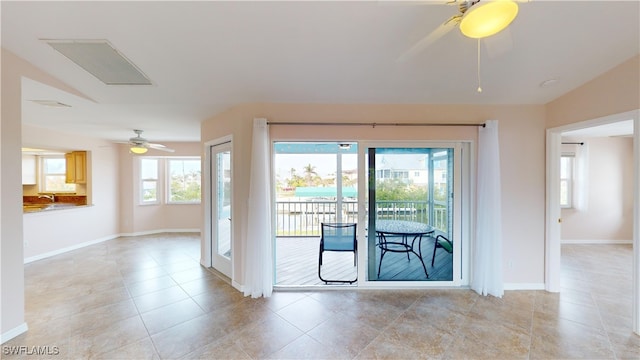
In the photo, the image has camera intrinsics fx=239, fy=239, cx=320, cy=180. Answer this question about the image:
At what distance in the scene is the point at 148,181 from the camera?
19.9 ft

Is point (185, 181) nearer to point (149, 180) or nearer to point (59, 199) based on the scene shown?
point (149, 180)

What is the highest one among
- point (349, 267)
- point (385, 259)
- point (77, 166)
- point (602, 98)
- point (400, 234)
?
point (602, 98)

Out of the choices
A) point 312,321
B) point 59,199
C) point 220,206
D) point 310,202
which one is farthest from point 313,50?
point 59,199

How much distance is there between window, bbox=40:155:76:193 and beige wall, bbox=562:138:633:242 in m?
11.5

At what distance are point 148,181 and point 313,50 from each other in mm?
5978

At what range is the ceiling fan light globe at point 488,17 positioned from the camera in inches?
40.1

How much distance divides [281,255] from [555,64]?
4374 millimetres

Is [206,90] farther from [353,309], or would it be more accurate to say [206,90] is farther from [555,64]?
[555,64]

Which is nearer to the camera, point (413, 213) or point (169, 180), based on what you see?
point (413, 213)

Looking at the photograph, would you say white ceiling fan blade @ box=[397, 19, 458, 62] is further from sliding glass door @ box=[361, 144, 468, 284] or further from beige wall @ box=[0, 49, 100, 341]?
beige wall @ box=[0, 49, 100, 341]

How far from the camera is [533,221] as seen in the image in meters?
2.98

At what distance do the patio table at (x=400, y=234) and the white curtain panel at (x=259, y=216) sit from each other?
56.1 inches

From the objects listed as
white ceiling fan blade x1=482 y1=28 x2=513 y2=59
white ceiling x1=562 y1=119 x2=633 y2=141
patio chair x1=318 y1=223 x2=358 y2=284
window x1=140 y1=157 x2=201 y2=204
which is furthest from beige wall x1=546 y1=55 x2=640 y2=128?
window x1=140 y1=157 x2=201 y2=204

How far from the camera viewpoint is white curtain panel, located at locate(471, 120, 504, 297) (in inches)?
110
